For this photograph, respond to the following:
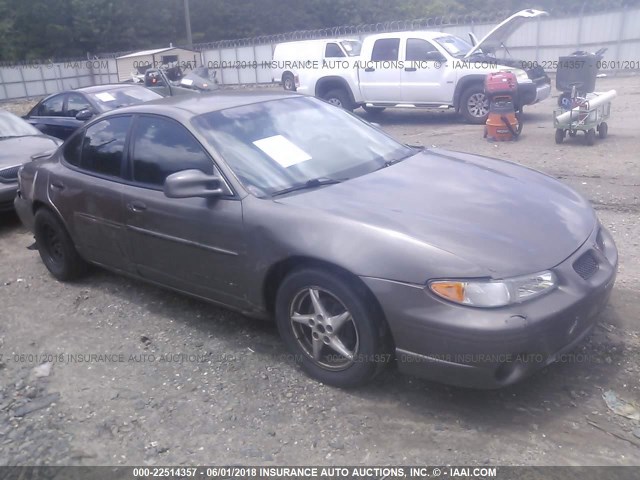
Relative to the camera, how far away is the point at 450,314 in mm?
2898

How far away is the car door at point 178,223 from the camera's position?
374 centimetres

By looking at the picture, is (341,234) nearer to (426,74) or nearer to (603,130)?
(603,130)

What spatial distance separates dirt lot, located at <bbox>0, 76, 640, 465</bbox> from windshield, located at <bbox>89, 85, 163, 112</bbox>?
6025mm

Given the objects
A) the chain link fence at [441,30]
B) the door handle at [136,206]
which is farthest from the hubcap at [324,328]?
the chain link fence at [441,30]

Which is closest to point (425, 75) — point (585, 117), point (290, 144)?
point (585, 117)

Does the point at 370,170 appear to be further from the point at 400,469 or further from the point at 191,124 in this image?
the point at 400,469

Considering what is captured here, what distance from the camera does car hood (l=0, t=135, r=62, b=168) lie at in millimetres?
7734

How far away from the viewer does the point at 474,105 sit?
12.8 meters

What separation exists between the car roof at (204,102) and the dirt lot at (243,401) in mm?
1481

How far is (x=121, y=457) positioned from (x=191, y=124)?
2086 millimetres

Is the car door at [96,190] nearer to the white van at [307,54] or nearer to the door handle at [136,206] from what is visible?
the door handle at [136,206]

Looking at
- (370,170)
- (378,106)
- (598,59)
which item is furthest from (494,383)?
(378,106)

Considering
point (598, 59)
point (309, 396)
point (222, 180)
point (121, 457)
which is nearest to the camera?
point (121, 457)

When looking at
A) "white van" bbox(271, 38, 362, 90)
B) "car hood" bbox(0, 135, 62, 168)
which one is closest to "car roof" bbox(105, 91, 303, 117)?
"car hood" bbox(0, 135, 62, 168)
